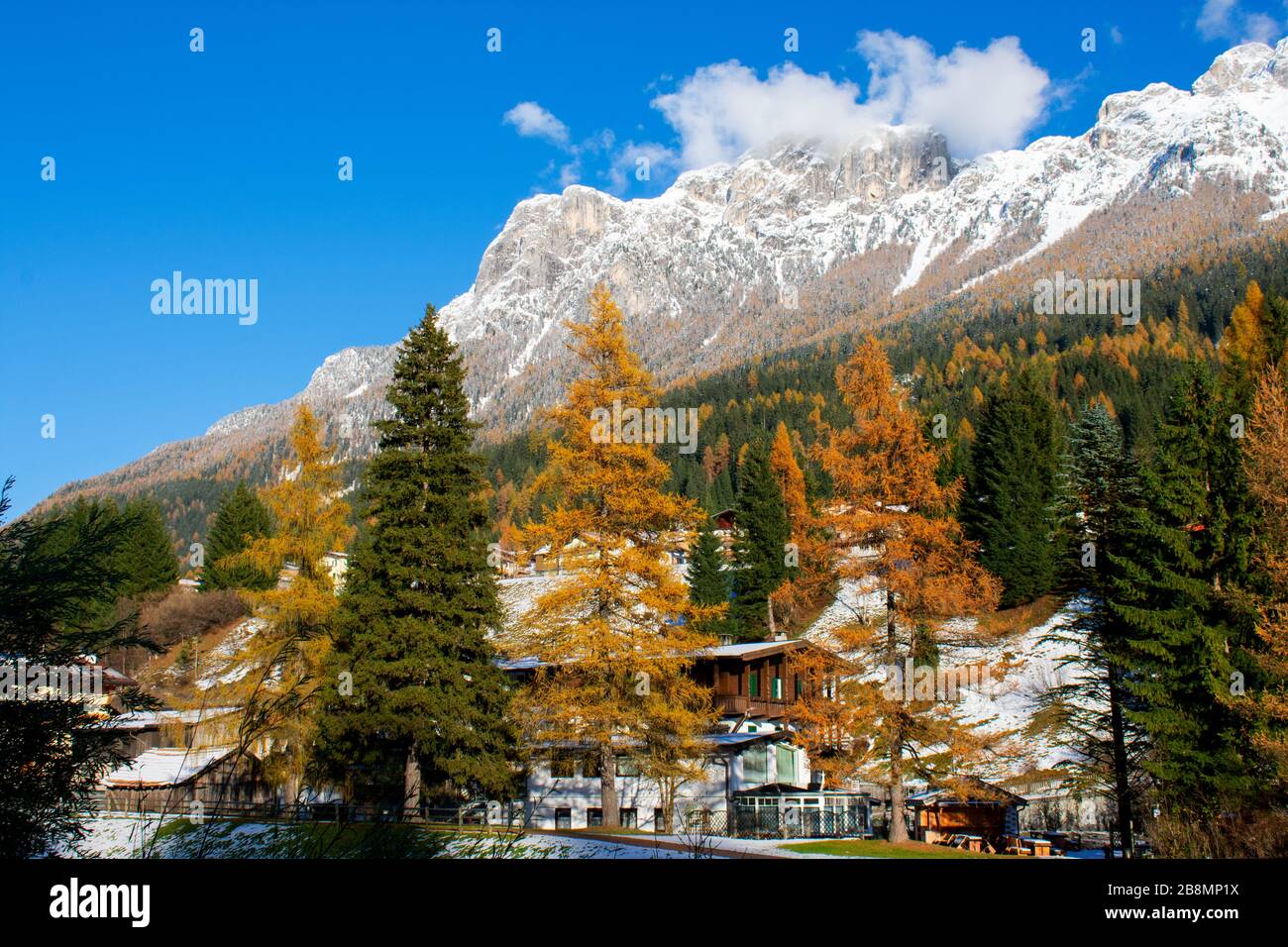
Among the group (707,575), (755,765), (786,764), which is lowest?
(786,764)

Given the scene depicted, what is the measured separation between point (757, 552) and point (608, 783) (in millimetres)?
34706

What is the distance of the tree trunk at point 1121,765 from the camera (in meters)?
26.5

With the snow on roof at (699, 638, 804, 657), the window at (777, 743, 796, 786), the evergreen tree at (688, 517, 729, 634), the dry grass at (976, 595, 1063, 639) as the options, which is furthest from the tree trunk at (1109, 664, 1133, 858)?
the evergreen tree at (688, 517, 729, 634)

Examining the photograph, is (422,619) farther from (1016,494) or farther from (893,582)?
(1016,494)

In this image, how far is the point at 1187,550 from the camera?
25.9 m

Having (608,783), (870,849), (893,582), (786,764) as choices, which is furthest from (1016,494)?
(608,783)

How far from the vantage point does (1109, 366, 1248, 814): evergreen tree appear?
78.5 feet

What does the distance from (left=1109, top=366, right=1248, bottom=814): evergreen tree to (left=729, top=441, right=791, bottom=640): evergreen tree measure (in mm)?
28996

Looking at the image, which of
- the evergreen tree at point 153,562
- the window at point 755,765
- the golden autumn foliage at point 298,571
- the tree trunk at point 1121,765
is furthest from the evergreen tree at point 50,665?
the evergreen tree at point 153,562

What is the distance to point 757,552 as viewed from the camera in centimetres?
5869

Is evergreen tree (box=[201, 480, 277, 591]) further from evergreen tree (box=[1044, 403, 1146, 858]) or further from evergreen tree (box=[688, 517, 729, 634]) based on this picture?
evergreen tree (box=[1044, 403, 1146, 858])

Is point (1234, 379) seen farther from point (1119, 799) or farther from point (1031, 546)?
point (1119, 799)

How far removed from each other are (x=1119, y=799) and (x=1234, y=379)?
43.5 m
